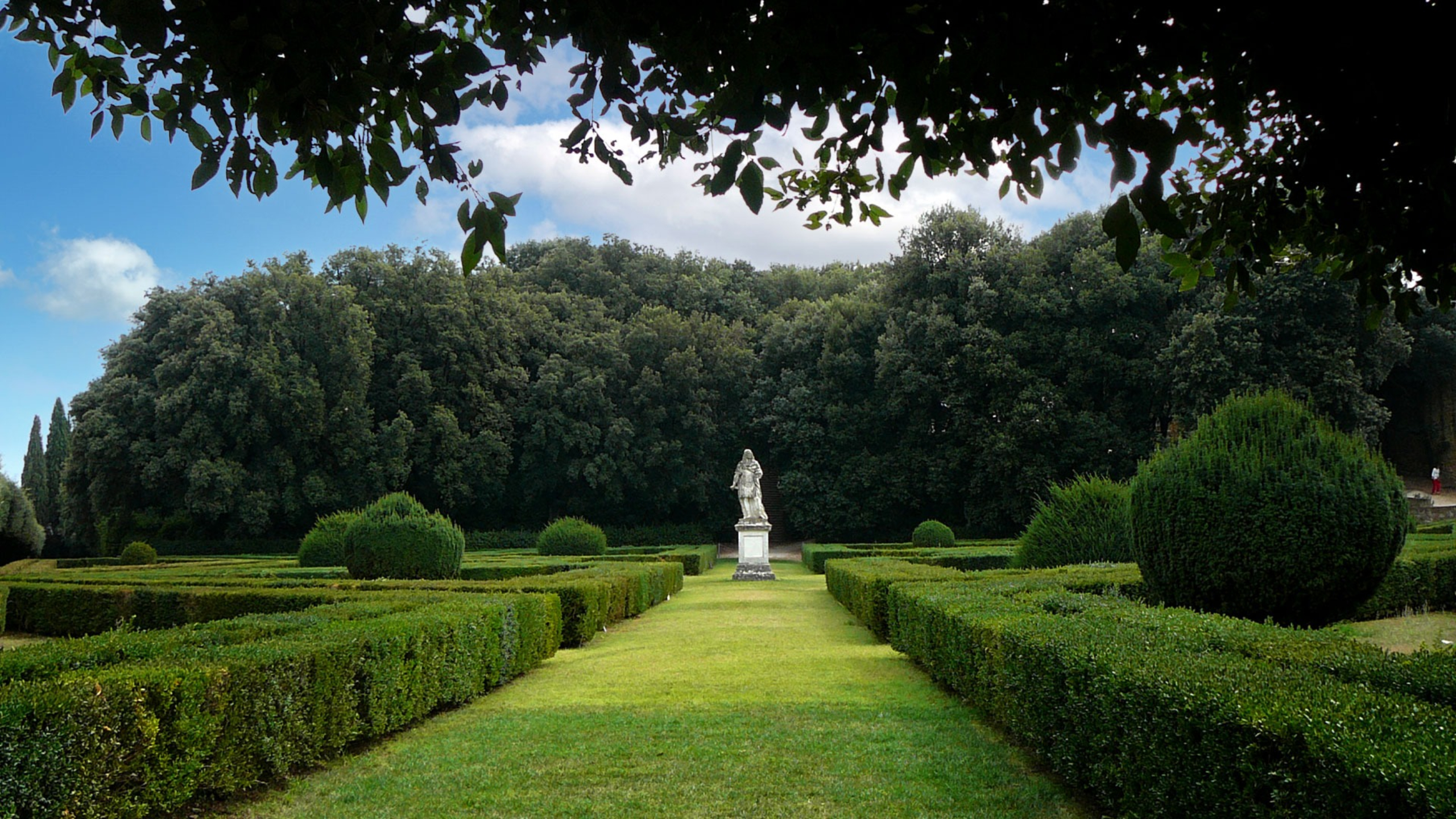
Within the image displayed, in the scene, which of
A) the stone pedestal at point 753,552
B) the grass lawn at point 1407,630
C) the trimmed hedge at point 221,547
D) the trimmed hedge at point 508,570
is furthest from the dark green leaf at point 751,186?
the trimmed hedge at point 221,547

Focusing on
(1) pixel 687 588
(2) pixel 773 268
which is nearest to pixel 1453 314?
(2) pixel 773 268

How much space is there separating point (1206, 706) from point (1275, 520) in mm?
5415

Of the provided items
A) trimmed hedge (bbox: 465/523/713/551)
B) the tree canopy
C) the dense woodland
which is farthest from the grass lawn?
trimmed hedge (bbox: 465/523/713/551)

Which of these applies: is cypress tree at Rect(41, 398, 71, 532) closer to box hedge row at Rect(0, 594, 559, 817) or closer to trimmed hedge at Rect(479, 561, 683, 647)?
trimmed hedge at Rect(479, 561, 683, 647)

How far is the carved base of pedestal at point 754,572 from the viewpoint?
20078mm

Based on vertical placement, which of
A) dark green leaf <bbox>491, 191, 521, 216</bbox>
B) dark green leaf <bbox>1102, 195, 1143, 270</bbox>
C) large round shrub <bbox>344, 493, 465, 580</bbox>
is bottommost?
large round shrub <bbox>344, 493, 465, 580</bbox>

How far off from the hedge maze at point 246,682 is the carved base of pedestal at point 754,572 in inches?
390

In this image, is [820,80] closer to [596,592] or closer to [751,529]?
[596,592]

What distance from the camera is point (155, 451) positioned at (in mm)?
28703

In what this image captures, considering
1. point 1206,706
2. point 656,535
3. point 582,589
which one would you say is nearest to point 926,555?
point 582,589

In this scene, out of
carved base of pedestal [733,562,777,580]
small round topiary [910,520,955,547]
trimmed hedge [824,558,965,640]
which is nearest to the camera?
trimmed hedge [824,558,965,640]

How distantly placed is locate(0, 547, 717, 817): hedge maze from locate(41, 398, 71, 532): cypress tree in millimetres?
41271

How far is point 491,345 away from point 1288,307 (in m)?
26.0

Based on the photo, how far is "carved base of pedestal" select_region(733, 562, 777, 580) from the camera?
20.1 m
